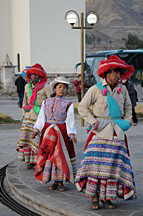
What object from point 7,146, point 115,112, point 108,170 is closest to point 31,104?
point 115,112

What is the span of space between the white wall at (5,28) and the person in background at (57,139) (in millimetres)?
34791

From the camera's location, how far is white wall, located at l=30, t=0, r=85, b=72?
3384 centimetres

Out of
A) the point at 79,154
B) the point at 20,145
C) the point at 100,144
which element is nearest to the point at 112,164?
the point at 100,144

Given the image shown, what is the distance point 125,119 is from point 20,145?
8.92 feet

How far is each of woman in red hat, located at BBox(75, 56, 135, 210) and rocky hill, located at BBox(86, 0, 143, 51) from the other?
338ft

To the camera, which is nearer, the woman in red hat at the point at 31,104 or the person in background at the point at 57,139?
the person in background at the point at 57,139

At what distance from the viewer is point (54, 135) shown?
650 centimetres

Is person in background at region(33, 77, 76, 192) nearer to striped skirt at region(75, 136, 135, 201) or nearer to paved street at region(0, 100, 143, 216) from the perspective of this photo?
paved street at region(0, 100, 143, 216)

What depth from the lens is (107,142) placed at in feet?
18.1

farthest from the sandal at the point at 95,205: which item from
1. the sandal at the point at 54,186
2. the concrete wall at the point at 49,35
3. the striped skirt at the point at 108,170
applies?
the concrete wall at the point at 49,35

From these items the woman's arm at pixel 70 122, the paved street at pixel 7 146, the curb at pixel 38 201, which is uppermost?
the woman's arm at pixel 70 122

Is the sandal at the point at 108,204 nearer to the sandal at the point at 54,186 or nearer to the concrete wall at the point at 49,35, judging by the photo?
the sandal at the point at 54,186

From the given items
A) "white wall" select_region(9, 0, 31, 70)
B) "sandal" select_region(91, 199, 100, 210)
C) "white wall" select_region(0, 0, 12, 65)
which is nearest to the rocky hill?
"white wall" select_region(0, 0, 12, 65)

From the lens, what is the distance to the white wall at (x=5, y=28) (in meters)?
40.8
